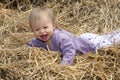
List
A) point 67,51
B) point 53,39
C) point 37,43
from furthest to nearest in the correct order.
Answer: point 37,43, point 53,39, point 67,51

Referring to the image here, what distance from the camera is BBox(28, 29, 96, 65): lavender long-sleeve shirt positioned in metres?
4.29

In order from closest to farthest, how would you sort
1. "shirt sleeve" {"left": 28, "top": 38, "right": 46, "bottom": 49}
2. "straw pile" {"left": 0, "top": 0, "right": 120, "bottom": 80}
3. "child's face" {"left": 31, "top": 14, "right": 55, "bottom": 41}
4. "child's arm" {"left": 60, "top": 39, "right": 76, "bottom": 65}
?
"straw pile" {"left": 0, "top": 0, "right": 120, "bottom": 80} < "child's arm" {"left": 60, "top": 39, "right": 76, "bottom": 65} < "child's face" {"left": 31, "top": 14, "right": 55, "bottom": 41} < "shirt sleeve" {"left": 28, "top": 38, "right": 46, "bottom": 49}

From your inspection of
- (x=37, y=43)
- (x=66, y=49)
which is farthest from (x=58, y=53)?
(x=37, y=43)

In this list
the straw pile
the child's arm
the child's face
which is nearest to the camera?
the straw pile

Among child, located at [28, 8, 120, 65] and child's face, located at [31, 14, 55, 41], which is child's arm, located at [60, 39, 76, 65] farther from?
child's face, located at [31, 14, 55, 41]

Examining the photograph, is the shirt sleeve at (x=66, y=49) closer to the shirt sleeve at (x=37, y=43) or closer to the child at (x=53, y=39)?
the child at (x=53, y=39)

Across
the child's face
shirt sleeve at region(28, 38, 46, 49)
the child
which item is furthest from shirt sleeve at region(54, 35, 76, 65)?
shirt sleeve at region(28, 38, 46, 49)

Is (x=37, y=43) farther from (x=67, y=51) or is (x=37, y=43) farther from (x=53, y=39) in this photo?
(x=67, y=51)

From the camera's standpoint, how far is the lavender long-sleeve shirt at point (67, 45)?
4.29 meters

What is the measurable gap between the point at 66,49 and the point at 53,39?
0.68 feet

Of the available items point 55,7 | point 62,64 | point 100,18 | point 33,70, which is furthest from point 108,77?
point 55,7

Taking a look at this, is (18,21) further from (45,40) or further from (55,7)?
(45,40)

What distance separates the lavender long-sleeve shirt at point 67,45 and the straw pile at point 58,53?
78 mm

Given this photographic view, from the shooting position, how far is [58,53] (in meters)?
4.44
